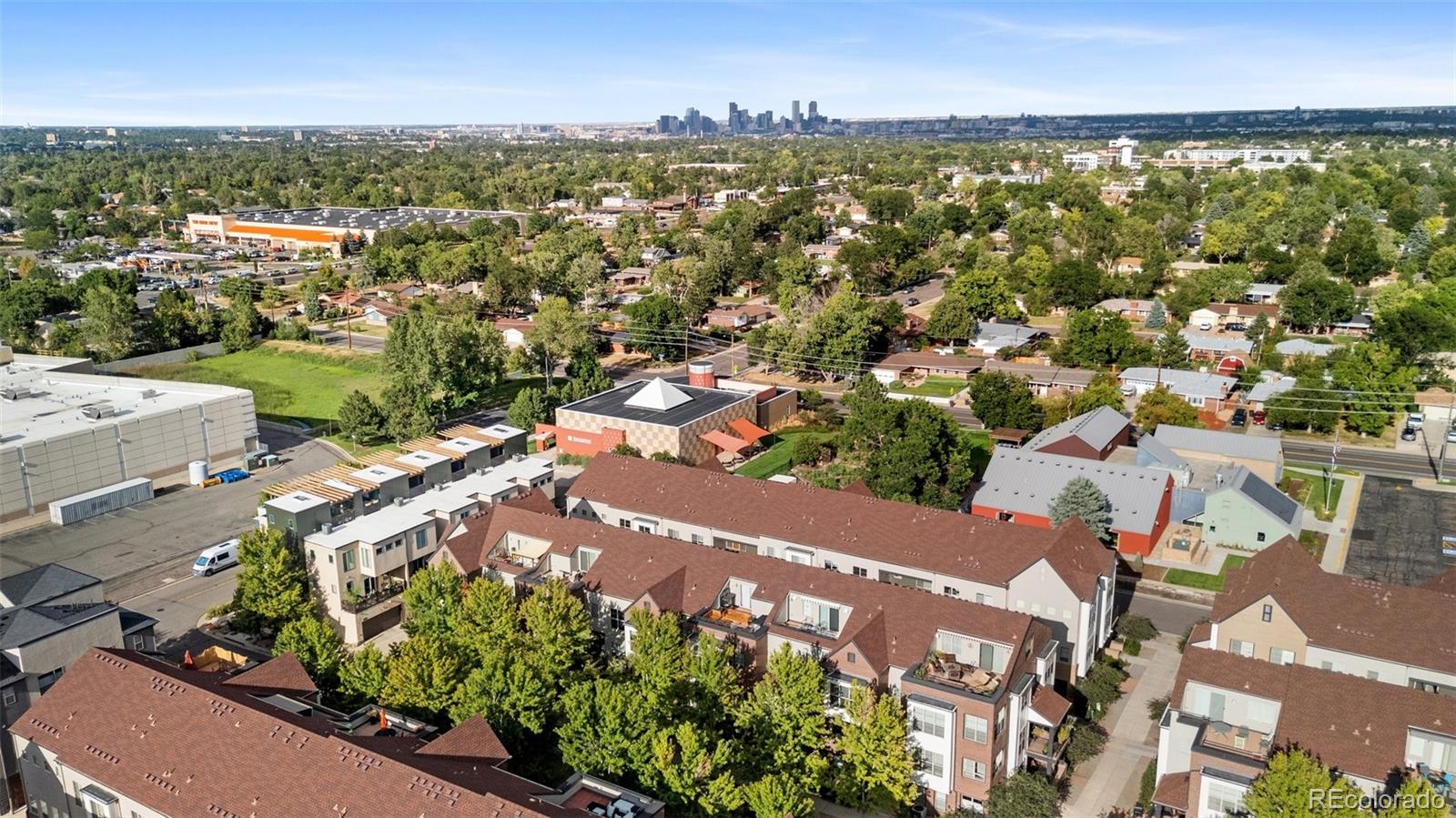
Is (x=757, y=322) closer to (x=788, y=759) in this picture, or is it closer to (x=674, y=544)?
(x=674, y=544)

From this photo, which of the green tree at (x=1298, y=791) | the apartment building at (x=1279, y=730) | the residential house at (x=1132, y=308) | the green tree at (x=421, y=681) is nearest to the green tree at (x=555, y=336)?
the green tree at (x=421, y=681)

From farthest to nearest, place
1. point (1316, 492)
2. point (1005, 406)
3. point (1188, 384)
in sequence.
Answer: point (1188, 384) → point (1005, 406) → point (1316, 492)

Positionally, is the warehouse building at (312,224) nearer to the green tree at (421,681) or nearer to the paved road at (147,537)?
the paved road at (147,537)

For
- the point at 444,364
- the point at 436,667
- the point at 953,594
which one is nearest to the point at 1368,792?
the point at 953,594

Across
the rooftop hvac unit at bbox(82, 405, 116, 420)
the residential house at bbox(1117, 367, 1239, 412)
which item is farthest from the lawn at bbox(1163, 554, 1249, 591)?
the rooftop hvac unit at bbox(82, 405, 116, 420)

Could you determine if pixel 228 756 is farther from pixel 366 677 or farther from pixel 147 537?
pixel 147 537

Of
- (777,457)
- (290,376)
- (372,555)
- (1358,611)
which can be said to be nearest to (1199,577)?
(1358,611)

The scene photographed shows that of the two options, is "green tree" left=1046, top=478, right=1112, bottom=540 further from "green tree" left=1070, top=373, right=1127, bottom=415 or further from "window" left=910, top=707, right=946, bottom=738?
"window" left=910, top=707, right=946, bottom=738

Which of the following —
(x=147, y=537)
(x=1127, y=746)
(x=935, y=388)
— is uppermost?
(x=935, y=388)
